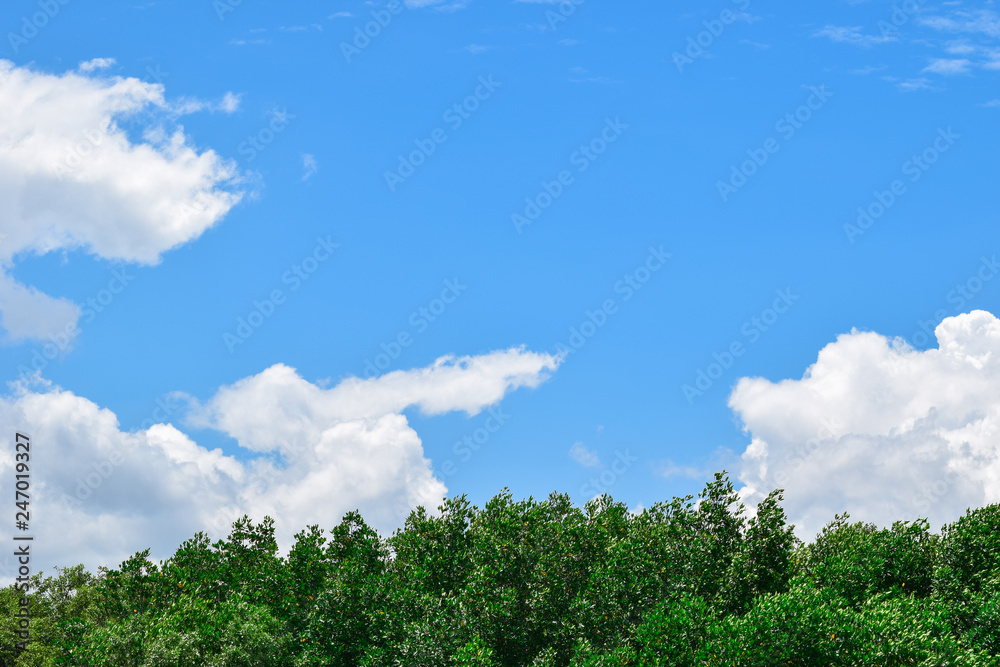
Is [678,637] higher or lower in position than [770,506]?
lower

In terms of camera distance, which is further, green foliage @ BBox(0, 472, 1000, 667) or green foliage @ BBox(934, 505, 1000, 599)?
green foliage @ BBox(934, 505, 1000, 599)

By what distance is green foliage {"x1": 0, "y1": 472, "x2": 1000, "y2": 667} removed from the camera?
88.4 ft

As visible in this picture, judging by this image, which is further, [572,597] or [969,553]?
[572,597]

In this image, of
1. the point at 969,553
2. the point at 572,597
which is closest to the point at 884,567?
the point at 969,553

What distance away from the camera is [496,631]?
32.8m

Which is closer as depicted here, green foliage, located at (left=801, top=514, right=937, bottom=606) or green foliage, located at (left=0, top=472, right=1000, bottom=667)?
green foliage, located at (left=0, top=472, right=1000, bottom=667)

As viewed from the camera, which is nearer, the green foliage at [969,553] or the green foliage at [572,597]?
the green foliage at [572,597]

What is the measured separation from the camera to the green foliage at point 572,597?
2695cm

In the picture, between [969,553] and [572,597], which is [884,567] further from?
[572,597]

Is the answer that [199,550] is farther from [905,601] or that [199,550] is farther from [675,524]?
[905,601]

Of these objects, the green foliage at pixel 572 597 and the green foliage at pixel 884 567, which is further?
the green foliage at pixel 884 567

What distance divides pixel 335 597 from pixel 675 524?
14.5 metres

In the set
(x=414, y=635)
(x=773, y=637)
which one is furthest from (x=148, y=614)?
(x=773, y=637)

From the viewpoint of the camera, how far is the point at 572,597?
33750 mm
